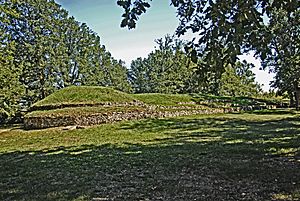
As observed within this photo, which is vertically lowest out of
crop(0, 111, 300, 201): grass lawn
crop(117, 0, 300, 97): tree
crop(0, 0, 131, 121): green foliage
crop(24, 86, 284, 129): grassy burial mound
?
crop(0, 111, 300, 201): grass lawn

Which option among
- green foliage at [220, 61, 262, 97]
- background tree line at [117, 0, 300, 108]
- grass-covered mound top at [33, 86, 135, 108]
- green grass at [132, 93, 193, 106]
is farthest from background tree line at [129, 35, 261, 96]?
background tree line at [117, 0, 300, 108]

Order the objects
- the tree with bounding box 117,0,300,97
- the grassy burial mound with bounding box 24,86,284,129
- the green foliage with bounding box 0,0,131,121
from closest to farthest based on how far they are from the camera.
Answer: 1. the tree with bounding box 117,0,300,97
2. the grassy burial mound with bounding box 24,86,284,129
3. the green foliage with bounding box 0,0,131,121

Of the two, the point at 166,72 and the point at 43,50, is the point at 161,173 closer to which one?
the point at 43,50

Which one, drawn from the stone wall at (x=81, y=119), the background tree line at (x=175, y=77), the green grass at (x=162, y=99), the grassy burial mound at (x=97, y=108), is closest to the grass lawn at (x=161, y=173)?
the stone wall at (x=81, y=119)

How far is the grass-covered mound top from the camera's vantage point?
24706 mm

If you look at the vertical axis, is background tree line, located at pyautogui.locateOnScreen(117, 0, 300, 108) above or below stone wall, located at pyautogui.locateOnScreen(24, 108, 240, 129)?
above

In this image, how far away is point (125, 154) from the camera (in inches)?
374

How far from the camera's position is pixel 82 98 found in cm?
2550

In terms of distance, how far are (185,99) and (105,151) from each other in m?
24.0

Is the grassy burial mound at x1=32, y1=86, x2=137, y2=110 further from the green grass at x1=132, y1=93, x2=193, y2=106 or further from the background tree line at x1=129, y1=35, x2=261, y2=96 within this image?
the background tree line at x1=129, y1=35, x2=261, y2=96

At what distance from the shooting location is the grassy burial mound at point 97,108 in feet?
68.5

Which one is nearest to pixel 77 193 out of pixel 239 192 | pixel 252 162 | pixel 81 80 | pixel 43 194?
pixel 43 194

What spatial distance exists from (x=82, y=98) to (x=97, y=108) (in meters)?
2.98

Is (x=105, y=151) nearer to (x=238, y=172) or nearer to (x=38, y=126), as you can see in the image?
(x=238, y=172)
